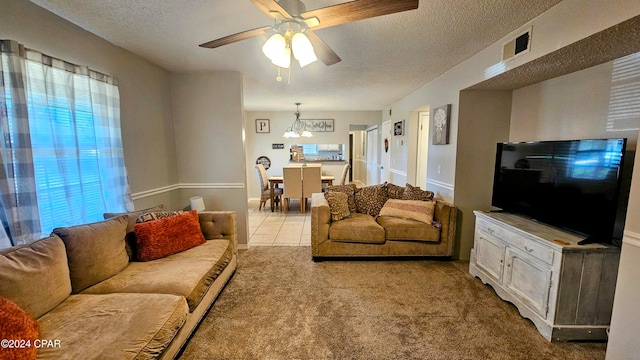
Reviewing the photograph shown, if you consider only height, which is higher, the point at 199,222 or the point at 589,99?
the point at 589,99

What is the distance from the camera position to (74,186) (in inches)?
75.2

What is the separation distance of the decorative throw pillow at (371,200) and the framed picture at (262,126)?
377 centimetres

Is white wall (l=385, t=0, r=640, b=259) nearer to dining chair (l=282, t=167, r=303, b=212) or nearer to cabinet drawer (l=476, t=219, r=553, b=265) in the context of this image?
cabinet drawer (l=476, t=219, r=553, b=265)

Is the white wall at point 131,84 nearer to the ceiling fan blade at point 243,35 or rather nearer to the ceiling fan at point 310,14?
the ceiling fan blade at point 243,35

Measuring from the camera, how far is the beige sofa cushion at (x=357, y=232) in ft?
9.50

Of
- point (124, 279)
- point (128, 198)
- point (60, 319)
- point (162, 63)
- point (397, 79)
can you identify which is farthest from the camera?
point (397, 79)

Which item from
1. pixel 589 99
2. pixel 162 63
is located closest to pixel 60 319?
pixel 162 63

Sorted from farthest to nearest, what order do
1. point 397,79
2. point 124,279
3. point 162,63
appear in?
1. point 397,79
2. point 162,63
3. point 124,279

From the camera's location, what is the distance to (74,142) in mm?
1911

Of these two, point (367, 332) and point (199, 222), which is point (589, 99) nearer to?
point (367, 332)

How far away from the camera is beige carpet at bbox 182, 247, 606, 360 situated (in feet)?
5.40

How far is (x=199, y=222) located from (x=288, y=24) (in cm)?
202

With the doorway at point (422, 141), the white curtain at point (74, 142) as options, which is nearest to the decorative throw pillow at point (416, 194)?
the doorway at point (422, 141)

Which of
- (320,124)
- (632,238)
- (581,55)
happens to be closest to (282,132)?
(320,124)
